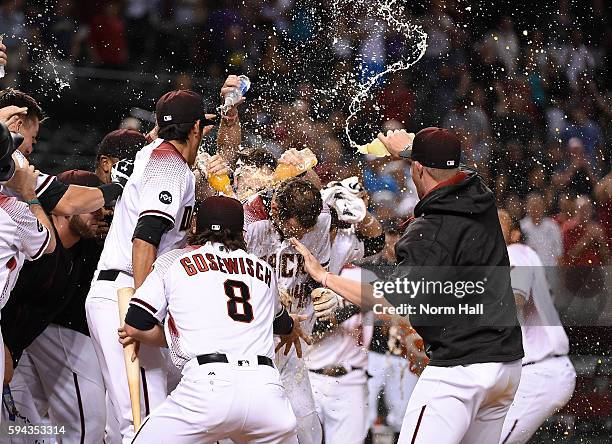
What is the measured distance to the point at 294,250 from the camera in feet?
20.3

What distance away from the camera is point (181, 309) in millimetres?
4480

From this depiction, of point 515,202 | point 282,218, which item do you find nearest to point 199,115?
point 282,218

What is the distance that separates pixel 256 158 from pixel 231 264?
78.5 inches

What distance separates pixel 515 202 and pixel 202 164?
126 inches

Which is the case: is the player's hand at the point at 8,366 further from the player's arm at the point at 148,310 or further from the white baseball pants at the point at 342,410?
the white baseball pants at the point at 342,410

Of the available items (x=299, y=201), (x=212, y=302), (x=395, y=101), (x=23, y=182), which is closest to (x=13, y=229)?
(x=23, y=182)

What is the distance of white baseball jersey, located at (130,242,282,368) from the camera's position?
14.5 ft

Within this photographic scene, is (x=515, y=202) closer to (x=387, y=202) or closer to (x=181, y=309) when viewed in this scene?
(x=387, y=202)

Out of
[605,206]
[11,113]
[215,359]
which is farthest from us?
[605,206]

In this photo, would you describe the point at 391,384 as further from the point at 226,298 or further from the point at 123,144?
the point at 226,298

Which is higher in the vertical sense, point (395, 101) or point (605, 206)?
point (395, 101)

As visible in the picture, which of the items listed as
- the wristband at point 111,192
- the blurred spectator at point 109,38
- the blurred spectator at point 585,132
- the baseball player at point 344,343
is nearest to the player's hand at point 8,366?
the wristband at point 111,192

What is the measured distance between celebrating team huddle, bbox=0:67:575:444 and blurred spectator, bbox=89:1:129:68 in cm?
343

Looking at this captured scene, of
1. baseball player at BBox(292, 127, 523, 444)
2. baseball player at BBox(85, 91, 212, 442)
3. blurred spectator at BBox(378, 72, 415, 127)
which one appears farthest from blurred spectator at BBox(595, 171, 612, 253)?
baseball player at BBox(85, 91, 212, 442)
